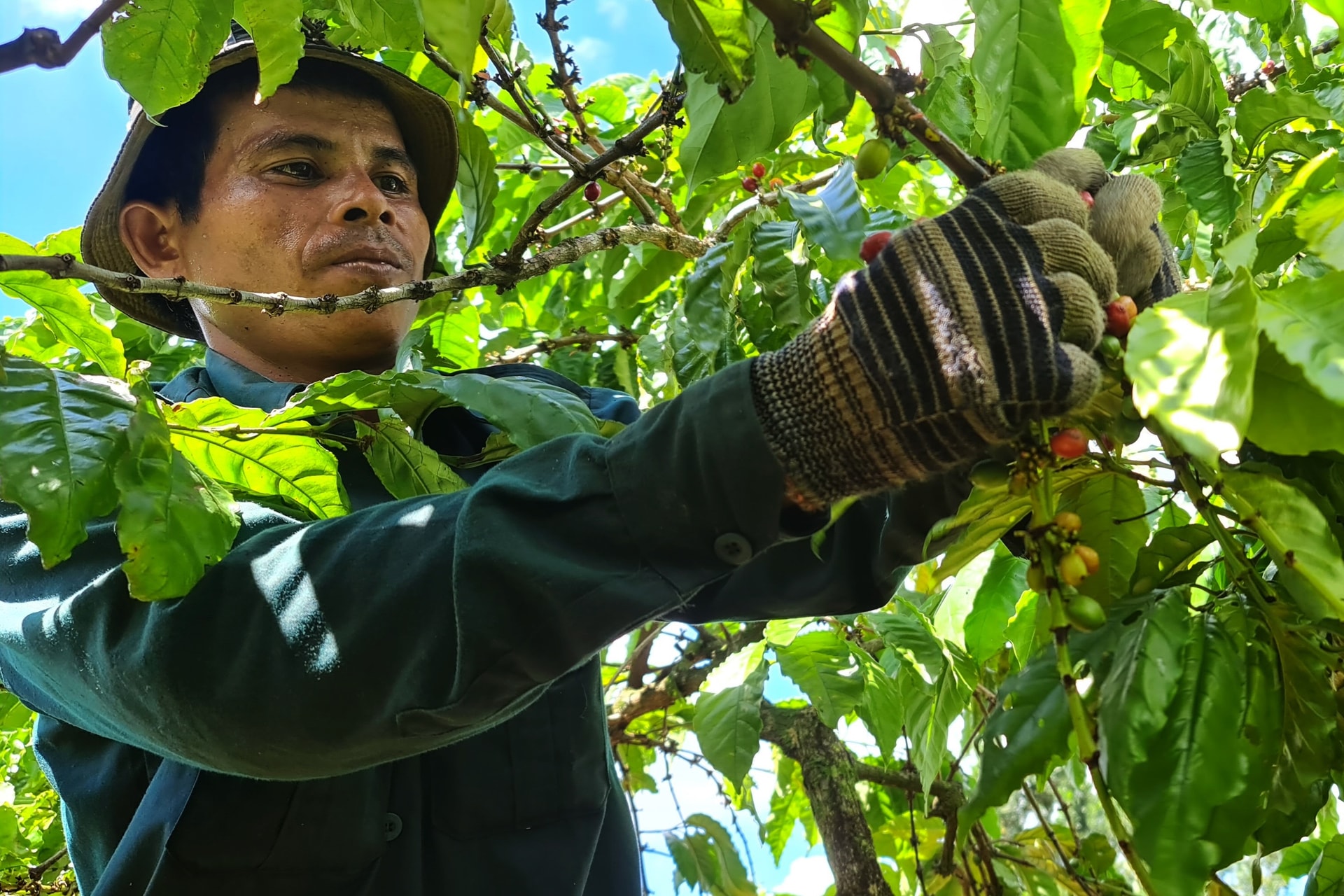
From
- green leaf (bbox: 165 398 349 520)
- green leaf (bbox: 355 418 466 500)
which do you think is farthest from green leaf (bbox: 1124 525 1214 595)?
green leaf (bbox: 165 398 349 520)

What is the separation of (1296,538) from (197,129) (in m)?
1.96

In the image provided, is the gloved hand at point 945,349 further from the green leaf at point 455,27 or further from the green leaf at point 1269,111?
the green leaf at point 1269,111

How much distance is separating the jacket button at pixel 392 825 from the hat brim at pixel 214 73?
98cm

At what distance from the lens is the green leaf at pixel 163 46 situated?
1.28 metres

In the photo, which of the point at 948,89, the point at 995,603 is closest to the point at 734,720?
the point at 995,603

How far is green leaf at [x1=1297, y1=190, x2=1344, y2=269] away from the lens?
88 centimetres

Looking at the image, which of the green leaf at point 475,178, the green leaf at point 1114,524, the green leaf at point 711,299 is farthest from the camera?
the green leaf at point 475,178

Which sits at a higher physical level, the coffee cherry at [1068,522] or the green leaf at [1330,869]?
the coffee cherry at [1068,522]

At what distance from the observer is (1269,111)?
1.55m

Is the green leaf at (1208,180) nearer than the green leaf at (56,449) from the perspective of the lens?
No

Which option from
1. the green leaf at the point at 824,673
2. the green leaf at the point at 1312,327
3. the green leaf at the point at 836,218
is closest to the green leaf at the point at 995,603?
the green leaf at the point at 824,673

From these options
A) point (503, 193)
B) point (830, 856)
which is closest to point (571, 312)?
point (503, 193)

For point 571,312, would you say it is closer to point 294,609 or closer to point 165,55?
point 165,55

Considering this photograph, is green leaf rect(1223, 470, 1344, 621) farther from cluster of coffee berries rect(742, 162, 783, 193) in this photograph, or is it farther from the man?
cluster of coffee berries rect(742, 162, 783, 193)
